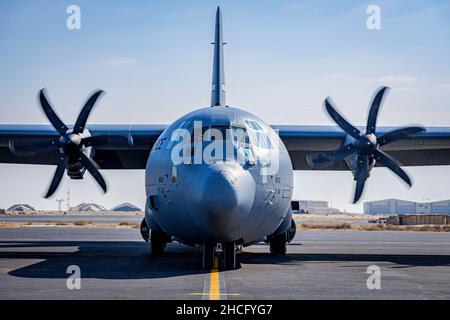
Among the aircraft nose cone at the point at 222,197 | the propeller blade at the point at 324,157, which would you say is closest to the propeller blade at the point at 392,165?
the propeller blade at the point at 324,157

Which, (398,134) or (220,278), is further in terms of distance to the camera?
(398,134)

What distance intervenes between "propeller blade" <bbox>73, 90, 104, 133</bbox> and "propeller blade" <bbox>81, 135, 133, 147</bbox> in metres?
0.43

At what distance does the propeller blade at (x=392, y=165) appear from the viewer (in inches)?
806

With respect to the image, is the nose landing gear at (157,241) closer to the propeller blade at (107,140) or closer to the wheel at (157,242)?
the wheel at (157,242)

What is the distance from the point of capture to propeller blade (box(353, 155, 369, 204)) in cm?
2077

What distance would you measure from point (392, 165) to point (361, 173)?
102 cm

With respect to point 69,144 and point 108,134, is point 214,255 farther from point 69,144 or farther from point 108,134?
point 108,134

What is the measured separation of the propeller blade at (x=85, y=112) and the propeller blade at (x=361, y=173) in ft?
29.4

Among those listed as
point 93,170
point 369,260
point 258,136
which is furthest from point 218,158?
point 93,170

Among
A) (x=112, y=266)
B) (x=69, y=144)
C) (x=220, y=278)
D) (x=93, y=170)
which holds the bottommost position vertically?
(x=112, y=266)

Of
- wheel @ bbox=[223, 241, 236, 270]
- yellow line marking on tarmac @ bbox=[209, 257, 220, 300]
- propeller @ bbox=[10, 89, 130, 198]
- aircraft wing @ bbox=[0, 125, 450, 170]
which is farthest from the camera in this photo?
aircraft wing @ bbox=[0, 125, 450, 170]

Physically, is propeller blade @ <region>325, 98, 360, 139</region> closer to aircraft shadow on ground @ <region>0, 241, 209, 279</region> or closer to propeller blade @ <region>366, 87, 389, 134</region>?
propeller blade @ <region>366, 87, 389, 134</region>

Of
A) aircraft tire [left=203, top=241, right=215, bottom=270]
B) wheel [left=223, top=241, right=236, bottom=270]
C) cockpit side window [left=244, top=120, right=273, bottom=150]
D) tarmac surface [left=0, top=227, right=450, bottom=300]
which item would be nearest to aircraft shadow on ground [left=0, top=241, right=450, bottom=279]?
tarmac surface [left=0, top=227, right=450, bottom=300]

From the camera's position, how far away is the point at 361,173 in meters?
20.8
